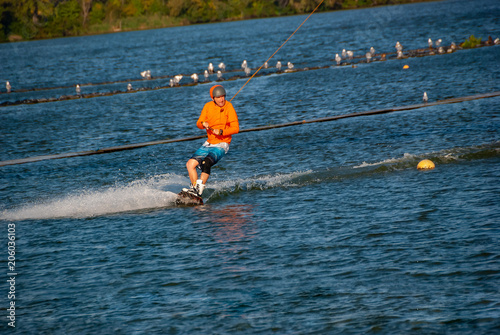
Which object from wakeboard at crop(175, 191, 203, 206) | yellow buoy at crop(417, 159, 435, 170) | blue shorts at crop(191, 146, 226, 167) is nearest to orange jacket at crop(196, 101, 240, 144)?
blue shorts at crop(191, 146, 226, 167)

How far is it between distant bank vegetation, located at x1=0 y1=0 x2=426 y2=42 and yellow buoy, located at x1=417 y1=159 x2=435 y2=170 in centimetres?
14120

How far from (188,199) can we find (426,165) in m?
4.87

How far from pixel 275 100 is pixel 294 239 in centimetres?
1866

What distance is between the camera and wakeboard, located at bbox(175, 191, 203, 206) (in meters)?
12.5

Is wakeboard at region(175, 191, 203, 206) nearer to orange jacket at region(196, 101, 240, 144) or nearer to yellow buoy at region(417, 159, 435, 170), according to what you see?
orange jacket at region(196, 101, 240, 144)

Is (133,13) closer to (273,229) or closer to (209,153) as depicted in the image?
(209,153)

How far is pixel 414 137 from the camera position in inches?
671

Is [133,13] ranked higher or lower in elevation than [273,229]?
higher

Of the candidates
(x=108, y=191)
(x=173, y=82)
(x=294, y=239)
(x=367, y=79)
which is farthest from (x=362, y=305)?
(x=173, y=82)

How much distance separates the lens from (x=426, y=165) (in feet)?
44.7

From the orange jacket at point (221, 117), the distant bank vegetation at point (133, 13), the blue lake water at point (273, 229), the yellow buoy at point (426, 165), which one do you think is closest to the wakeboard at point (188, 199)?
the blue lake water at point (273, 229)

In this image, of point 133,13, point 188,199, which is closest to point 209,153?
point 188,199

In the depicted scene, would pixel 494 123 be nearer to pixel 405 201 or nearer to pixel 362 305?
pixel 405 201

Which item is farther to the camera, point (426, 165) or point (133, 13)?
point (133, 13)
